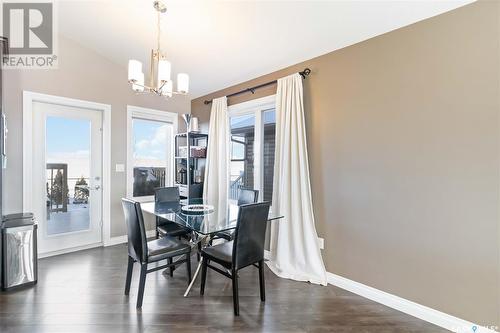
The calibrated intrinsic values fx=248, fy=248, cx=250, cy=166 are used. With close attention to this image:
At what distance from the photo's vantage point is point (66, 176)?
3574 millimetres

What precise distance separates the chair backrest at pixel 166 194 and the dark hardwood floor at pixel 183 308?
968 millimetres

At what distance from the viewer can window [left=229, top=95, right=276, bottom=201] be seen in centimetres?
355

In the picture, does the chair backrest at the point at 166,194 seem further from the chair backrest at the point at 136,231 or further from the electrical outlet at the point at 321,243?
the electrical outlet at the point at 321,243

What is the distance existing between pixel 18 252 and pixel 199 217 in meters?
1.89

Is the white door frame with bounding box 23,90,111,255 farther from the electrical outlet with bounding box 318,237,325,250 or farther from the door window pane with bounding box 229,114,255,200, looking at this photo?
the electrical outlet with bounding box 318,237,325,250

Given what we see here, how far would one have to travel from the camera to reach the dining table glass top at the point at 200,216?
225cm

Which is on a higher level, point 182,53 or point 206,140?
point 182,53

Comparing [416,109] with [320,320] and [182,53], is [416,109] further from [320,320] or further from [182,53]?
[182,53]

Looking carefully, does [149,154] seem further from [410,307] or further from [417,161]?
[410,307]

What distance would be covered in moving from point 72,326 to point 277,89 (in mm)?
3109

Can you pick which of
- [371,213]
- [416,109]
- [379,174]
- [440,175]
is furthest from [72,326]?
[416,109]

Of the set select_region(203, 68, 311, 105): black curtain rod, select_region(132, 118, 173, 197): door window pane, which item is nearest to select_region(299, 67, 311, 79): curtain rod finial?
select_region(203, 68, 311, 105): black curtain rod

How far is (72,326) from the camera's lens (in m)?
1.97

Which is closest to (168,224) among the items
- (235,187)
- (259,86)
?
(235,187)
